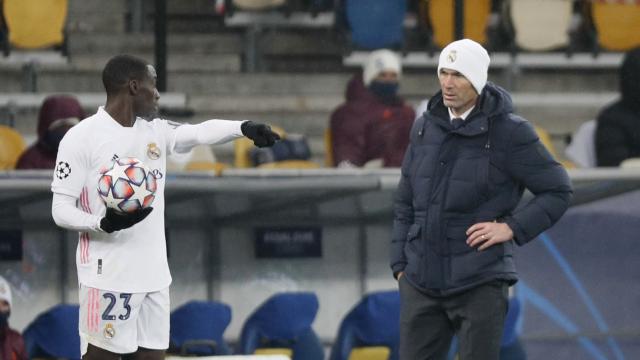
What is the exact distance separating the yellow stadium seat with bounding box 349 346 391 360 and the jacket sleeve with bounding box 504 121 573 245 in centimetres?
228

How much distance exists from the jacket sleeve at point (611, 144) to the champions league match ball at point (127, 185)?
187 inches

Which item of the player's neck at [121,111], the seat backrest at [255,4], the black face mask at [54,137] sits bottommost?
the black face mask at [54,137]

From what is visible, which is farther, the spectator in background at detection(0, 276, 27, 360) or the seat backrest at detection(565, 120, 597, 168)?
the seat backrest at detection(565, 120, 597, 168)

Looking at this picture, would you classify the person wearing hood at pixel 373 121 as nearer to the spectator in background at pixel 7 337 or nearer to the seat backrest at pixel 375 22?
the seat backrest at pixel 375 22

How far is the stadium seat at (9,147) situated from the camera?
1058 centimetres

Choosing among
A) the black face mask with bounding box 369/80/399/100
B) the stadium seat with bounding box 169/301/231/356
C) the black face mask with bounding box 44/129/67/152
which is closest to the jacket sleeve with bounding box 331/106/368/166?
the black face mask with bounding box 369/80/399/100

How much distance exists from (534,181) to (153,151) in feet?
4.90

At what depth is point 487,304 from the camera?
6.30m

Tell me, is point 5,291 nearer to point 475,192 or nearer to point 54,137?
point 54,137

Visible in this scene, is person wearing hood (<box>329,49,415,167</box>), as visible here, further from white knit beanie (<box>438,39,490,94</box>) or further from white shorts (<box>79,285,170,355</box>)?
white shorts (<box>79,285,170,355</box>)

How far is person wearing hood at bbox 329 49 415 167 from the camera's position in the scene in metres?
10.5

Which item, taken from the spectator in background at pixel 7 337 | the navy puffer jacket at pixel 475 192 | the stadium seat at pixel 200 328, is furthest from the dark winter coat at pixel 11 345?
the navy puffer jacket at pixel 475 192

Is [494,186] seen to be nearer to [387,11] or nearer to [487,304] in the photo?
[487,304]

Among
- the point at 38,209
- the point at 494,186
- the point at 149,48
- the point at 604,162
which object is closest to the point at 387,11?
the point at 149,48
